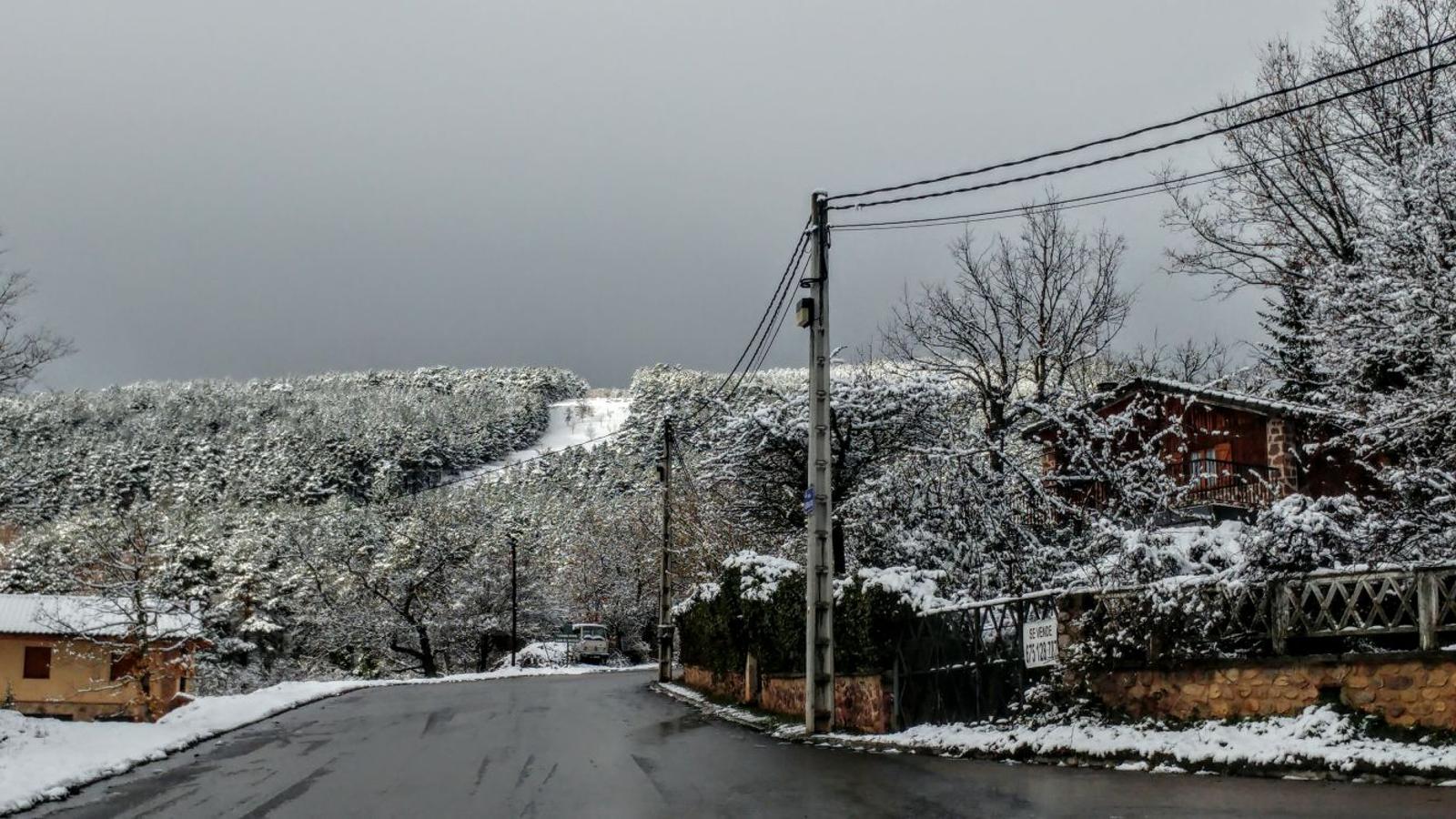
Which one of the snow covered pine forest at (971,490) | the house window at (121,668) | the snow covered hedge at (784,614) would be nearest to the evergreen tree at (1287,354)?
the snow covered pine forest at (971,490)

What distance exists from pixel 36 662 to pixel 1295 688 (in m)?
45.7

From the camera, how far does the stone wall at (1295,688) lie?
33.2 ft

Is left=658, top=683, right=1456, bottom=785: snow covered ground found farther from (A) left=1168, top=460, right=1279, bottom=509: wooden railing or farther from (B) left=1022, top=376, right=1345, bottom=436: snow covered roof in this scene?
(A) left=1168, top=460, right=1279, bottom=509: wooden railing

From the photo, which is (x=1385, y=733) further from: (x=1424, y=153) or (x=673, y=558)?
(x=673, y=558)

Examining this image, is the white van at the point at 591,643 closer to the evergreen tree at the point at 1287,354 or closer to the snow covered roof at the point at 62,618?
the snow covered roof at the point at 62,618

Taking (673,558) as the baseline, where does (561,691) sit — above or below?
below

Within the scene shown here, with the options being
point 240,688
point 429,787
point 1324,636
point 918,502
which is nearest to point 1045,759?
point 1324,636

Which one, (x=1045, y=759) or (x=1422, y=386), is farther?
(x=1422, y=386)

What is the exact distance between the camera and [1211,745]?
11148 millimetres

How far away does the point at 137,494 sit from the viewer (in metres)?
92.6

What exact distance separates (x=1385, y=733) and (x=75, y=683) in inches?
1775

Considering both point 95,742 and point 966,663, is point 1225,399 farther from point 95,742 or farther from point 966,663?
point 95,742

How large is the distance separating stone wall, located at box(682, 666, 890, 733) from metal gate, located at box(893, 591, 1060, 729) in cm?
34

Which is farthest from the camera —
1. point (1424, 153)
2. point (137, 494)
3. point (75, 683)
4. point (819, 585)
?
point (137, 494)
